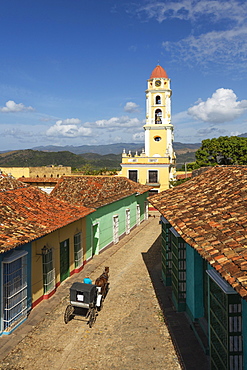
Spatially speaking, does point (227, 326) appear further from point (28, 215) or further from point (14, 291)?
point (28, 215)

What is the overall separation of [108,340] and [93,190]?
10.8 m

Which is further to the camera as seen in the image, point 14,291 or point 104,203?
point 104,203

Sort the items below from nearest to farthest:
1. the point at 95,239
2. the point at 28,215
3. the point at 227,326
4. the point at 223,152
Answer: the point at 227,326 < the point at 28,215 < the point at 95,239 < the point at 223,152

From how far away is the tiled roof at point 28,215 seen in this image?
25.9 ft

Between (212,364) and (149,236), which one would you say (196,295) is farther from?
(149,236)

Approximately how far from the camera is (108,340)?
305 inches

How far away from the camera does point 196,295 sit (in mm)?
7855

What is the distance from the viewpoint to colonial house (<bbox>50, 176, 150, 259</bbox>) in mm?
15241

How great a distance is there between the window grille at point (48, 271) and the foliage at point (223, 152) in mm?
30874

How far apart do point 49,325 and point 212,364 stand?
14.2 ft

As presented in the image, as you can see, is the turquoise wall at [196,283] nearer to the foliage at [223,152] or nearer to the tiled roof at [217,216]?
the tiled roof at [217,216]

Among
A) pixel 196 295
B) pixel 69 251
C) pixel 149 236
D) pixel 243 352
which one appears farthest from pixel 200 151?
pixel 243 352

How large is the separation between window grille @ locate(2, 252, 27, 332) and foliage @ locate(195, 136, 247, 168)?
32.6 m

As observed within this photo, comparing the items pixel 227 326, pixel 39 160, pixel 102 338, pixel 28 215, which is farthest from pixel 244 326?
pixel 39 160
